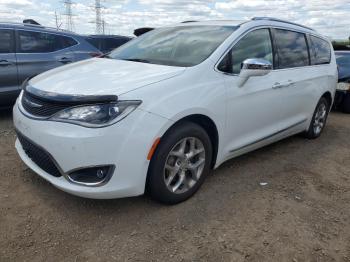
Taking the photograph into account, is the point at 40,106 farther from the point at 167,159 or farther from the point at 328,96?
the point at 328,96

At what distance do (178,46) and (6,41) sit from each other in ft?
10.9

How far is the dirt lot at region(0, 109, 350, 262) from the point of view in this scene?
259cm

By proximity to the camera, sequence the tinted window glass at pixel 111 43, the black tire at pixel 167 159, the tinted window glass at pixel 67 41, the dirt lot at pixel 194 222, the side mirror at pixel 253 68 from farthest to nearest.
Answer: the tinted window glass at pixel 111 43 < the tinted window glass at pixel 67 41 < the side mirror at pixel 253 68 < the black tire at pixel 167 159 < the dirt lot at pixel 194 222

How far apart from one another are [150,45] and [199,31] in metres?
0.57

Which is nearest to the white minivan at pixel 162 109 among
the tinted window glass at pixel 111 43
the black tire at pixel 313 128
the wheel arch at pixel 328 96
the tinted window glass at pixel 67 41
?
the black tire at pixel 313 128

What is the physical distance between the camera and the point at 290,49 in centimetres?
452

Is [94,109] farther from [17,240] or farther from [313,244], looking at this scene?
[313,244]

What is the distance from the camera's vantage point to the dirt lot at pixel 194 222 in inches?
102

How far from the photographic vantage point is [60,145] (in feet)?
8.67

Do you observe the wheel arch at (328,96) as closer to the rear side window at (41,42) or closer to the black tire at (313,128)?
the black tire at (313,128)

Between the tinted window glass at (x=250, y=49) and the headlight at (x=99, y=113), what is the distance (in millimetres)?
1173

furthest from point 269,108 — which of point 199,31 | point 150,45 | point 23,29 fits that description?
point 23,29

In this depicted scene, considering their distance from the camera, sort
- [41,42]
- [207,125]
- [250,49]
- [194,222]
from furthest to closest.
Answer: [41,42] → [250,49] → [207,125] → [194,222]

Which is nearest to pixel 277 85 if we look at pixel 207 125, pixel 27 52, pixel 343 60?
pixel 207 125
